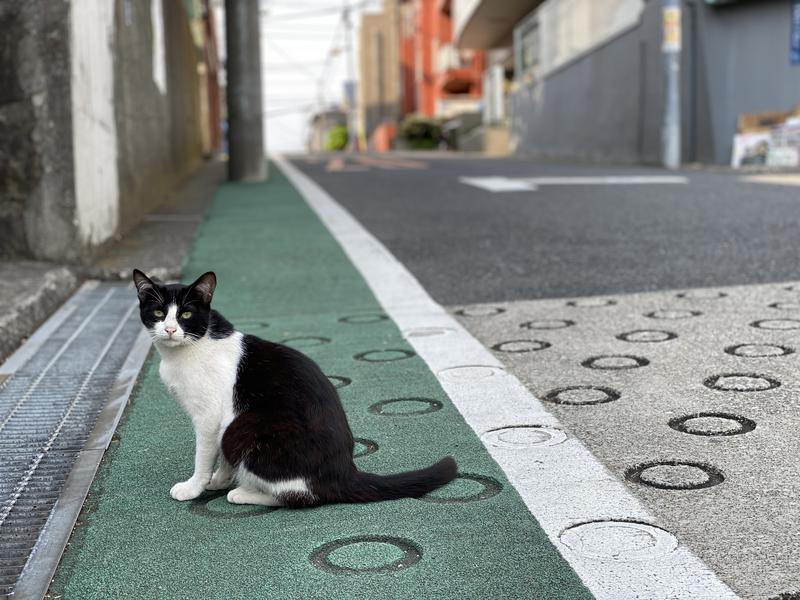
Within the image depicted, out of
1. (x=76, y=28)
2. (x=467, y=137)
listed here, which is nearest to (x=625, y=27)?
(x=76, y=28)

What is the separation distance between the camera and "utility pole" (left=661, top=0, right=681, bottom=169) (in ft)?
54.3

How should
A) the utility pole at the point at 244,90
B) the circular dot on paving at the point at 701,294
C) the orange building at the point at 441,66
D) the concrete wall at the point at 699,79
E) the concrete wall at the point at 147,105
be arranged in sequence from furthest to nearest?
the orange building at the point at 441,66
the concrete wall at the point at 699,79
the utility pole at the point at 244,90
the concrete wall at the point at 147,105
the circular dot on paving at the point at 701,294

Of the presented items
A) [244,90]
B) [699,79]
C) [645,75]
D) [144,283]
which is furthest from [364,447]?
[645,75]

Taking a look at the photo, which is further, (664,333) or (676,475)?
(664,333)

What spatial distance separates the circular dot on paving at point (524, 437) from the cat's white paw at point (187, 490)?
0.76 meters

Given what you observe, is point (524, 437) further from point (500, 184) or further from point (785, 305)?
point (500, 184)

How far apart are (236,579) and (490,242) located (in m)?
5.04

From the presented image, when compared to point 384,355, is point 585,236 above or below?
above

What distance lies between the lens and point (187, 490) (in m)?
2.36

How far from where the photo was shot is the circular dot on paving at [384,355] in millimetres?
3607

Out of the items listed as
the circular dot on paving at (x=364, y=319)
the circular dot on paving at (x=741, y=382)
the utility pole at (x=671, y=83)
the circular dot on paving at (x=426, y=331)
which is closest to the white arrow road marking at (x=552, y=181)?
the utility pole at (x=671, y=83)

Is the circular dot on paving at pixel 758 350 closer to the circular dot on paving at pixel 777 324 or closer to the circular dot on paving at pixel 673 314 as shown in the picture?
the circular dot on paving at pixel 777 324

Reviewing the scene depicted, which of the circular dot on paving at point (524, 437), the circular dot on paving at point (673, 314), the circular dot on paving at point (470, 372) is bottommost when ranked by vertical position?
the circular dot on paving at point (524, 437)

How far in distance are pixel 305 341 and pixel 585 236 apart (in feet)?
11.0
